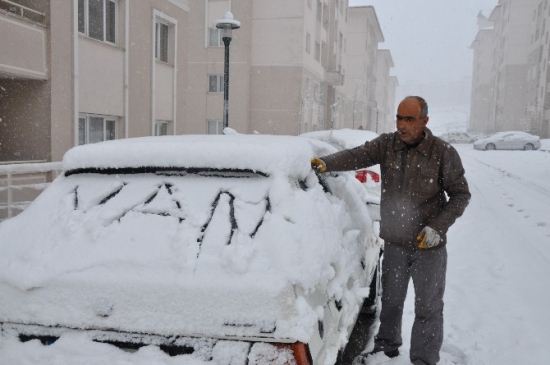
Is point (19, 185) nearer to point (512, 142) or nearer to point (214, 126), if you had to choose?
point (214, 126)

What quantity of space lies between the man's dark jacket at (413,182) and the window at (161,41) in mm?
12972

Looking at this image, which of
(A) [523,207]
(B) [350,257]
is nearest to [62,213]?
(B) [350,257]

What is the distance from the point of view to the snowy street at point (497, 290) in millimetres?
3652

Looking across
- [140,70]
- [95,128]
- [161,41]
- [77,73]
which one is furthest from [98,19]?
[161,41]

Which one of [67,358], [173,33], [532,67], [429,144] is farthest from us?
[532,67]

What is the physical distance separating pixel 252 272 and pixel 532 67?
63.7 metres

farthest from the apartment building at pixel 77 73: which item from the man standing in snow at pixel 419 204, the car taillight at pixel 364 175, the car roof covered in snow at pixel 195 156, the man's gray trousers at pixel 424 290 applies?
the man's gray trousers at pixel 424 290

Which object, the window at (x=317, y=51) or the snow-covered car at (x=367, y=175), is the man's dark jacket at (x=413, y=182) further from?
the window at (x=317, y=51)

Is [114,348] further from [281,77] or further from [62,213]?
[281,77]

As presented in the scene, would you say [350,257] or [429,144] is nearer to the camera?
[350,257]

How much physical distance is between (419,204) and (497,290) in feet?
7.81

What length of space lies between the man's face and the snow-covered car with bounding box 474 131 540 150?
114 ft

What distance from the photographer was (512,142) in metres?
34.8

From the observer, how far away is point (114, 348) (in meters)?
1.99
